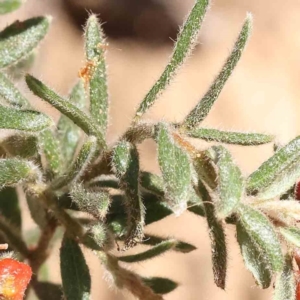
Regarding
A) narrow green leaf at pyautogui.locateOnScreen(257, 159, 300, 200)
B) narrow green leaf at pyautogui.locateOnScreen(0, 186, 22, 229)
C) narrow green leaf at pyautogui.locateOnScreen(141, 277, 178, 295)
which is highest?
narrow green leaf at pyautogui.locateOnScreen(257, 159, 300, 200)

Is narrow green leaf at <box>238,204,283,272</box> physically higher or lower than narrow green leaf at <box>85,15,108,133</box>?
lower

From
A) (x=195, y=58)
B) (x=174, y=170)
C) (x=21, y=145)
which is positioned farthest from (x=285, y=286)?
(x=195, y=58)

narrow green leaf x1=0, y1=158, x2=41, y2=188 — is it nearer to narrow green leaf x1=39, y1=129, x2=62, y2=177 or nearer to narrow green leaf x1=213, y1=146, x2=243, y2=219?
narrow green leaf x1=39, y1=129, x2=62, y2=177

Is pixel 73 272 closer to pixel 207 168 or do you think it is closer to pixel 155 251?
pixel 155 251

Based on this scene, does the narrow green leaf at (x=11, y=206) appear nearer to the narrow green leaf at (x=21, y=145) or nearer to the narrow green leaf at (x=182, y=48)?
the narrow green leaf at (x=21, y=145)

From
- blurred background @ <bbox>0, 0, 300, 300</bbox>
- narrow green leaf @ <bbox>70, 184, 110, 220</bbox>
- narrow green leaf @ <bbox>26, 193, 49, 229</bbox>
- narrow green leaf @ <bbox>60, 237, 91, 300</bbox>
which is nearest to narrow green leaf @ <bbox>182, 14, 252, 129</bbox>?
narrow green leaf @ <bbox>70, 184, 110, 220</bbox>

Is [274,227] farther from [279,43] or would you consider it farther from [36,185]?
[279,43]

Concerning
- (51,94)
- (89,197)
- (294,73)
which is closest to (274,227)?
(89,197)

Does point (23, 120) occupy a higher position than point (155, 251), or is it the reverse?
point (23, 120)
